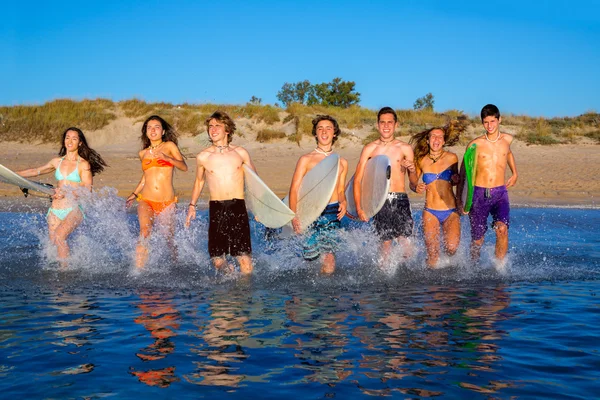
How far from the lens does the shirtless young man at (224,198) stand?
22.6 feet

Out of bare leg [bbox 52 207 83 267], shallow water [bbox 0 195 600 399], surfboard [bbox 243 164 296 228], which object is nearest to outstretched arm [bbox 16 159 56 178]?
bare leg [bbox 52 207 83 267]

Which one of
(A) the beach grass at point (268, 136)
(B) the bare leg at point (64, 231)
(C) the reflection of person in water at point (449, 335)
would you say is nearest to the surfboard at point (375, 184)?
(C) the reflection of person in water at point (449, 335)

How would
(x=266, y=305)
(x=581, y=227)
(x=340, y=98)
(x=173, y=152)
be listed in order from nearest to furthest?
(x=266, y=305) < (x=173, y=152) < (x=581, y=227) < (x=340, y=98)

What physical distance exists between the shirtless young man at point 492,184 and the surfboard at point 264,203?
1.88 m

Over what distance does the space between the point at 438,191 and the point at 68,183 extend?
3943 millimetres

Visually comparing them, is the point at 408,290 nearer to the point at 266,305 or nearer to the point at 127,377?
the point at 266,305

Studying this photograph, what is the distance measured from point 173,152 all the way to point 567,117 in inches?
806

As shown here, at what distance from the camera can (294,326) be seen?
5188mm

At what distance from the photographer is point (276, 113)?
2280 cm

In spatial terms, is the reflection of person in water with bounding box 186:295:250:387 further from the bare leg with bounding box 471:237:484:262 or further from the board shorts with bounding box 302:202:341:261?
the bare leg with bounding box 471:237:484:262

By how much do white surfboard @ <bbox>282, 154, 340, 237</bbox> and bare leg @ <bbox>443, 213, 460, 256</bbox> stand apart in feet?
4.69

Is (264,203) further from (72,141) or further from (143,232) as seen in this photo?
(72,141)

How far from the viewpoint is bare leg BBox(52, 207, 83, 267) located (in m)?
7.64

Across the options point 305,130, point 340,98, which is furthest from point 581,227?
point 340,98
